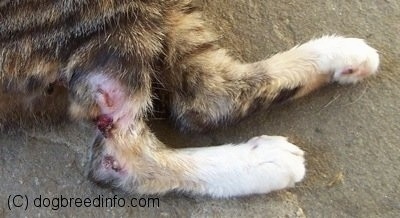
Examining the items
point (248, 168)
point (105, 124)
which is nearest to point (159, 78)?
point (105, 124)

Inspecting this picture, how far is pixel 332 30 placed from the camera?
1.64 m

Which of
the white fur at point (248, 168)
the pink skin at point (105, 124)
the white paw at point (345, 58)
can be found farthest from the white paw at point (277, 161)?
the pink skin at point (105, 124)

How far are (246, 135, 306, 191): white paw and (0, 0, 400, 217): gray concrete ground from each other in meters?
0.05

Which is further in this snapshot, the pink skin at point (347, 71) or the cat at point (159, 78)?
the pink skin at point (347, 71)

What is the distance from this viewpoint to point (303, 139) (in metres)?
1.54

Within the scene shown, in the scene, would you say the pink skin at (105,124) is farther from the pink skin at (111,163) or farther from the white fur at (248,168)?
the white fur at (248,168)

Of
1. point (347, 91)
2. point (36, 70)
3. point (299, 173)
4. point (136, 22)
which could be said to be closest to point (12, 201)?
point (36, 70)

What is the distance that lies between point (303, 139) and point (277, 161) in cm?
13

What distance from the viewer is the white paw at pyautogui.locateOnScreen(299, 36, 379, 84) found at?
152cm

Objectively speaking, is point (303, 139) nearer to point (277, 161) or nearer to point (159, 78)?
point (277, 161)

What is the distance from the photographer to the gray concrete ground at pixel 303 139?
4.89 ft

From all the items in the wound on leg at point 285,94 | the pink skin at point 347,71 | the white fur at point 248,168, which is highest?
the pink skin at point 347,71

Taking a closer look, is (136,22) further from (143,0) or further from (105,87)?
(105,87)

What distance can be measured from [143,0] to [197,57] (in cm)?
18
